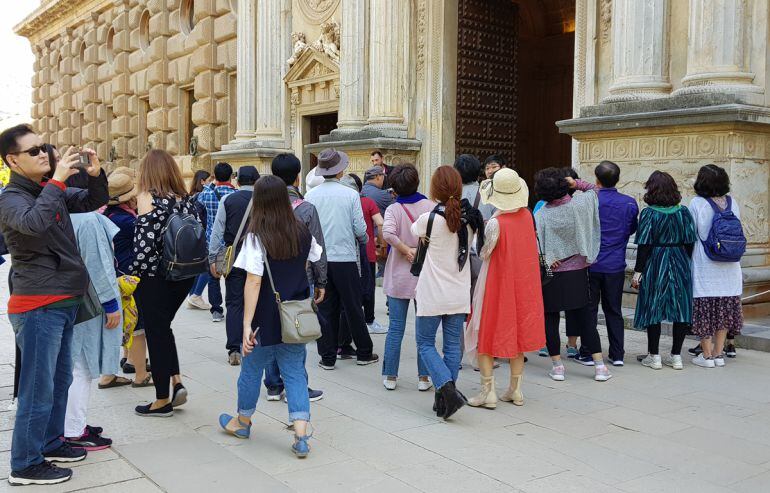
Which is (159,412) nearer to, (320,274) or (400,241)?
(320,274)

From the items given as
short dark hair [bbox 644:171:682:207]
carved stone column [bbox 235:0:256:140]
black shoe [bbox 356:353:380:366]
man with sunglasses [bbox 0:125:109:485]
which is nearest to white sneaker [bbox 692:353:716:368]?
short dark hair [bbox 644:171:682:207]

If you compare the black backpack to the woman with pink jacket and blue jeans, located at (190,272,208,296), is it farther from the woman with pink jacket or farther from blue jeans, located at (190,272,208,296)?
blue jeans, located at (190,272,208,296)

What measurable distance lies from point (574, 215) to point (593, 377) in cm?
138

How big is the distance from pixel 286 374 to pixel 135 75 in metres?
22.8

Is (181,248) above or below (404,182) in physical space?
below

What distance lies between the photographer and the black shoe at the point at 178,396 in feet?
19.7

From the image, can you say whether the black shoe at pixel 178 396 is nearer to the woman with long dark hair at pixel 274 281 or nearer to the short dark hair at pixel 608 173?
the woman with long dark hair at pixel 274 281

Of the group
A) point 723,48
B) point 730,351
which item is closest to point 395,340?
point 730,351

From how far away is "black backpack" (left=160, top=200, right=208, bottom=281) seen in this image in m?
5.63

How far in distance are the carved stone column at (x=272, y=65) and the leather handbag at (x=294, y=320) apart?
12387 millimetres

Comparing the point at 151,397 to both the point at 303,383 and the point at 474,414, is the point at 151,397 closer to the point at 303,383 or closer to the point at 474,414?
the point at 303,383

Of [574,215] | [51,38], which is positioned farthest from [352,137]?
[51,38]

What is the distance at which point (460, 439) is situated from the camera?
534 centimetres

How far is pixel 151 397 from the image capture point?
6.48 meters
